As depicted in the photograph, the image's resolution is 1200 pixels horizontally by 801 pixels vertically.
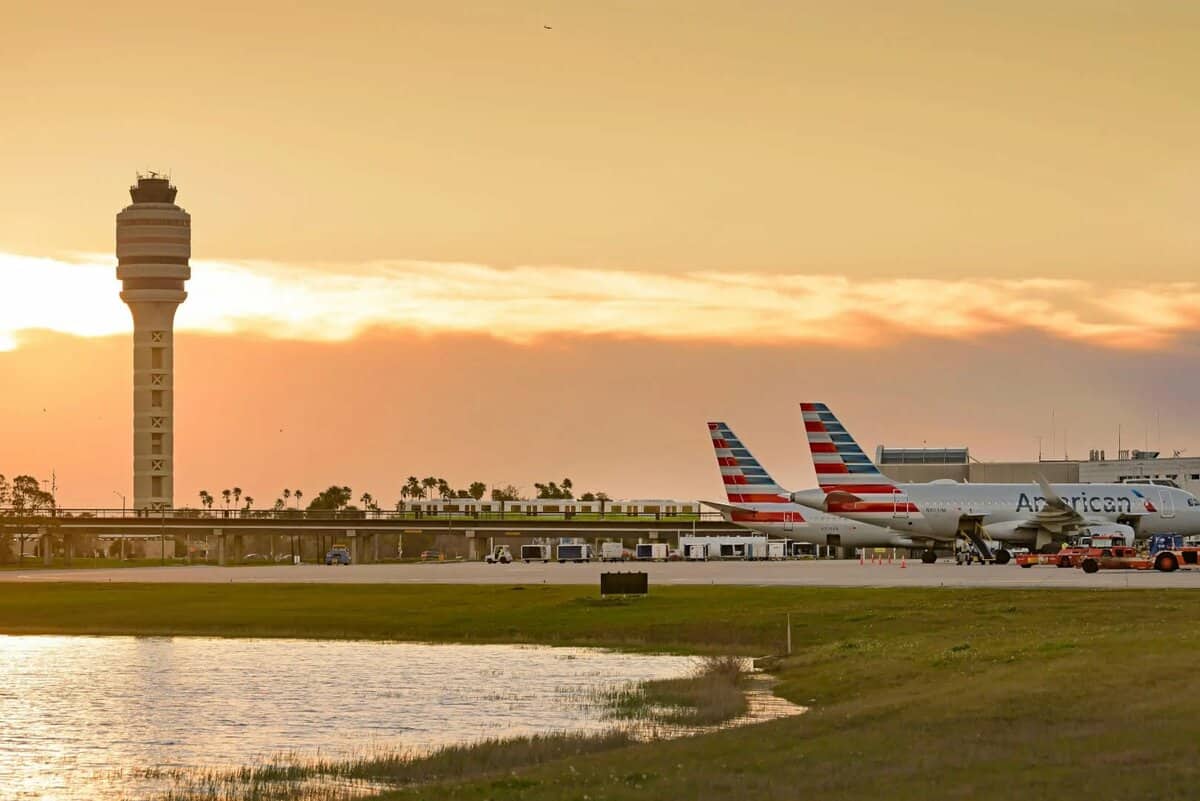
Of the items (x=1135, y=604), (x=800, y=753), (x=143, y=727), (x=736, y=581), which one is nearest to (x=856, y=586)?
(x=736, y=581)

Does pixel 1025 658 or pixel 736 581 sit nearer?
pixel 1025 658

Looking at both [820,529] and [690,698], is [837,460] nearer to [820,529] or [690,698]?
[820,529]

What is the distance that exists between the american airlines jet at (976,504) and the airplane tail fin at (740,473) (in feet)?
79.2

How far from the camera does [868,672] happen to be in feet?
170

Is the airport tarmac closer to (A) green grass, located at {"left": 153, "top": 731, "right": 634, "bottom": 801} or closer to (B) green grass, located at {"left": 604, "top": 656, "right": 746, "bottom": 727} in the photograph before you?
(B) green grass, located at {"left": 604, "top": 656, "right": 746, "bottom": 727}

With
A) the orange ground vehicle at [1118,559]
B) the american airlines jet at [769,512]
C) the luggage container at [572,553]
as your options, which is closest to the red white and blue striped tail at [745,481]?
the american airlines jet at [769,512]

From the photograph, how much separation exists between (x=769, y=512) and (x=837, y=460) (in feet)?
90.7

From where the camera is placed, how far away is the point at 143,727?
45531 mm

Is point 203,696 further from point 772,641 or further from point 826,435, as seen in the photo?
point 826,435

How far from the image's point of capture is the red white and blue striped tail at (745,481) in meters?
161

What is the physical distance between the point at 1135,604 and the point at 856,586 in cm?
2446

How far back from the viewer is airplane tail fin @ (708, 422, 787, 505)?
536 ft

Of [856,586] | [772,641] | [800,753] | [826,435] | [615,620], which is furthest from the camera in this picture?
[826,435]

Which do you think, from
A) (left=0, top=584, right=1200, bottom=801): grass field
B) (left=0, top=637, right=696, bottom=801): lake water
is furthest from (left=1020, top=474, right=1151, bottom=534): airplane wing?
(left=0, top=637, right=696, bottom=801): lake water
